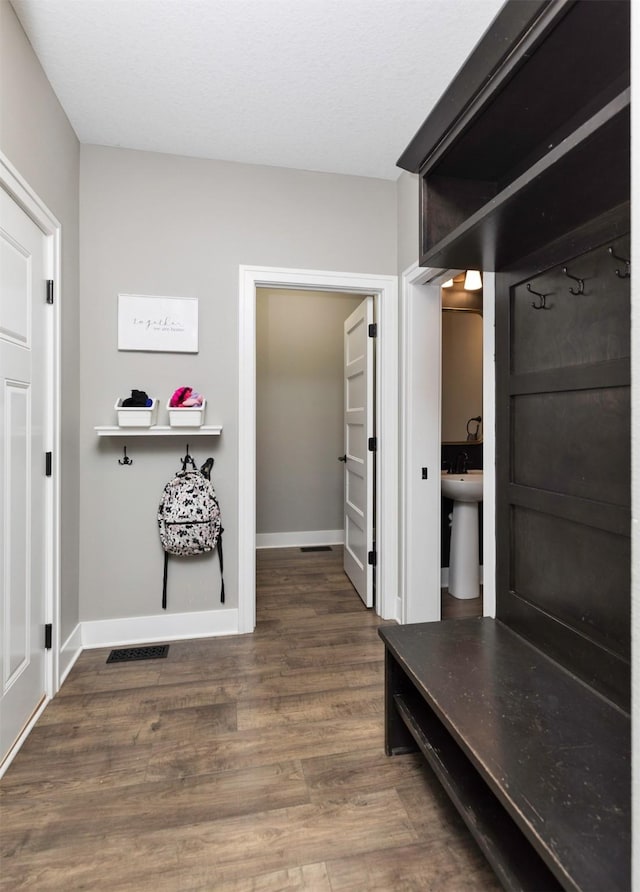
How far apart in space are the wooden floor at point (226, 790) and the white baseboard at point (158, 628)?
17 cm

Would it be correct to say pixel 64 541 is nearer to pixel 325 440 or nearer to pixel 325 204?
pixel 325 204

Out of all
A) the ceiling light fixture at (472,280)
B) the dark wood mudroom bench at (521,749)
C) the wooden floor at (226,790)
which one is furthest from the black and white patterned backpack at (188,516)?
the ceiling light fixture at (472,280)

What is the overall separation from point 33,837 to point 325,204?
3.11 m

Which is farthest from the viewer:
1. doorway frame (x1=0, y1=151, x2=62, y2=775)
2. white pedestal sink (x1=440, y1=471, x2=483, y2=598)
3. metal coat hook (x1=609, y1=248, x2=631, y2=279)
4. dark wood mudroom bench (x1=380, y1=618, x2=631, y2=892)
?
white pedestal sink (x1=440, y1=471, x2=483, y2=598)

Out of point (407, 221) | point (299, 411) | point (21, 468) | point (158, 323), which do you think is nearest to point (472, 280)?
point (407, 221)

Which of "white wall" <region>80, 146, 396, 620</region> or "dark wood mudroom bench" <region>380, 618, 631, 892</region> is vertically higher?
"white wall" <region>80, 146, 396, 620</region>

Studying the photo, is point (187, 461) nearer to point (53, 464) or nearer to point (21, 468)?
point (53, 464)

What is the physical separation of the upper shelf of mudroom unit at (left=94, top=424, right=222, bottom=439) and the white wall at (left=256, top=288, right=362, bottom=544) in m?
A: 2.00

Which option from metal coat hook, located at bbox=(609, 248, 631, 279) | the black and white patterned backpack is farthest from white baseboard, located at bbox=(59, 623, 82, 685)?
metal coat hook, located at bbox=(609, 248, 631, 279)

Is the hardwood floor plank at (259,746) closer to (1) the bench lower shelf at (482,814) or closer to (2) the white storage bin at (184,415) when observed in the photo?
(1) the bench lower shelf at (482,814)

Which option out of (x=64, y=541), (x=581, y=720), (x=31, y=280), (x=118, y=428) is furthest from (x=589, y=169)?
(x=64, y=541)

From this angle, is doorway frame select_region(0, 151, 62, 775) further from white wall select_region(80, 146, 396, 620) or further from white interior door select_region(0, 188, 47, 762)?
white wall select_region(80, 146, 396, 620)

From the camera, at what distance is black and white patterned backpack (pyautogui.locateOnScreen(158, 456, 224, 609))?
252 cm

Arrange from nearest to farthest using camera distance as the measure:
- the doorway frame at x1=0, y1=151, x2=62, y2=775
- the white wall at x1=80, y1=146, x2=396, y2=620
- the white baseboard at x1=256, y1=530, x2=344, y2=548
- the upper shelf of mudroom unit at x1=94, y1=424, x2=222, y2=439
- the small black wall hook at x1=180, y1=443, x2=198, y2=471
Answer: the doorway frame at x1=0, y1=151, x2=62, y2=775
the upper shelf of mudroom unit at x1=94, y1=424, x2=222, y2=439
the white wall at x1=80, y1=146, x2=396, y2=620
the small black wall hook at x1=180, y1=443, x2=198, y2=471
the white baseboard at x1=256, y1=530, x2=344, y2=548
